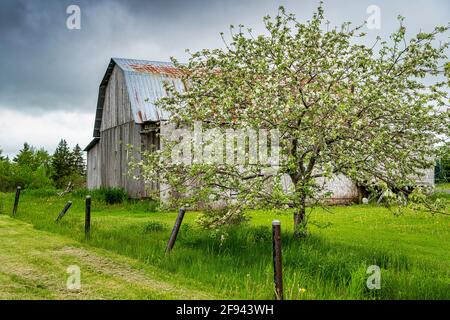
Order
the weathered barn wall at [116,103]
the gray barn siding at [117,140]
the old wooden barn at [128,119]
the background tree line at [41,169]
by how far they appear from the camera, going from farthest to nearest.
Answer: the background tree line at [41,169]
the weathered barn wall at [116,103]
the gray barn siding at [117,140]
the old wooden barn at [128,119]

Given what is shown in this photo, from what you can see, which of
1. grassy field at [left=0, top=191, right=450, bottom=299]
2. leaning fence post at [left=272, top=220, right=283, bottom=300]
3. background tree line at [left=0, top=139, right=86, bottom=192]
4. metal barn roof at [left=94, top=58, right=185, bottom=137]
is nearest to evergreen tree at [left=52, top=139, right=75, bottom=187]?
background tree line at [left=0, top=139, right=86, bottom=192]

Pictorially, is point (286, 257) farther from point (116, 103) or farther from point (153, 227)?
point (116, 103)

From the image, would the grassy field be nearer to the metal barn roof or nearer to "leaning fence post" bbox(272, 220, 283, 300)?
"leaning fence post" bbox(272, 220, 283, 300)

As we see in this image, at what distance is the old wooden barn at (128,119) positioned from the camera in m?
25.2

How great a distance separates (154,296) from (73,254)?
434 centimetres

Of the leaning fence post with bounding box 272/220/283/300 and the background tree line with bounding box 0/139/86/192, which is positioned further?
the background tree line with bounding box 0/139/86/192

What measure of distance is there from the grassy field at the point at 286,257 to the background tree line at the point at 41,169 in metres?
29.1

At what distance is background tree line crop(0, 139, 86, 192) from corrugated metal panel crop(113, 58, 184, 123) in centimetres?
Answer: 1717

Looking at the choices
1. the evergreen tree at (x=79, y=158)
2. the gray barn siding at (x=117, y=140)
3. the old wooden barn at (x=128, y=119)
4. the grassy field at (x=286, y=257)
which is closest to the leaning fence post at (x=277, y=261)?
the grassy field at (x=286, y=257)

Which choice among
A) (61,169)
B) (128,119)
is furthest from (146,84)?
(61,169)

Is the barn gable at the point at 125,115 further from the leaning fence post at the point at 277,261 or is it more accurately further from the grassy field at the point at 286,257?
the leaning fence post at the point at 277,261

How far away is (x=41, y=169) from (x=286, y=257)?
43.5 meters

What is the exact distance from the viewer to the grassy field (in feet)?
27.5

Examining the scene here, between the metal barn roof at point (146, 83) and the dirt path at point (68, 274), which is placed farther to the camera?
the metal barn roof at point (146, 83)
